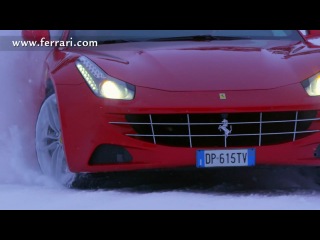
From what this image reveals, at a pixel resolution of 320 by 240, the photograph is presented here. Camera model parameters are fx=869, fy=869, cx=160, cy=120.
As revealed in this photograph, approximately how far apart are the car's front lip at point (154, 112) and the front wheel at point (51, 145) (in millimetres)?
228

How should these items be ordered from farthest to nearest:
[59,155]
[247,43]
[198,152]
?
[247,43] → [59,155] → [198,152]

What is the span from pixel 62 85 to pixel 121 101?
44 centimetres

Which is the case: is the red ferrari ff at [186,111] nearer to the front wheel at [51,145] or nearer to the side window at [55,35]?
the front wheel at [51,145]

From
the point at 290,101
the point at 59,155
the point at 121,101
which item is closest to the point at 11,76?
the point at 59,155

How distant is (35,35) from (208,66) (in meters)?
1.68

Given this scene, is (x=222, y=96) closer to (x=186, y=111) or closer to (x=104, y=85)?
(x=186, y=111)

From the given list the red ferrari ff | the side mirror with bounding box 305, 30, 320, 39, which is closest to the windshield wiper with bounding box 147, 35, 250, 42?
the side mirror with bounding box 305, 30, 320, 39

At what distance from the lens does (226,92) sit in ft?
18.2

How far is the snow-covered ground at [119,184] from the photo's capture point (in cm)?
510

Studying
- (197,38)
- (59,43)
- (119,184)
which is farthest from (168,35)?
(119,184)

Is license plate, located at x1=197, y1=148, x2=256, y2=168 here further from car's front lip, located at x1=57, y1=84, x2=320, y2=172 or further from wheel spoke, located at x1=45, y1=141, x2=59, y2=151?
wheel spoke, located at x1=45, y1=141, x2=59, y2=151

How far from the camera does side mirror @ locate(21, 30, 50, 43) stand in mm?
6777

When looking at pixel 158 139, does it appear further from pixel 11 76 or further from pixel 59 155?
pixel 11 76
